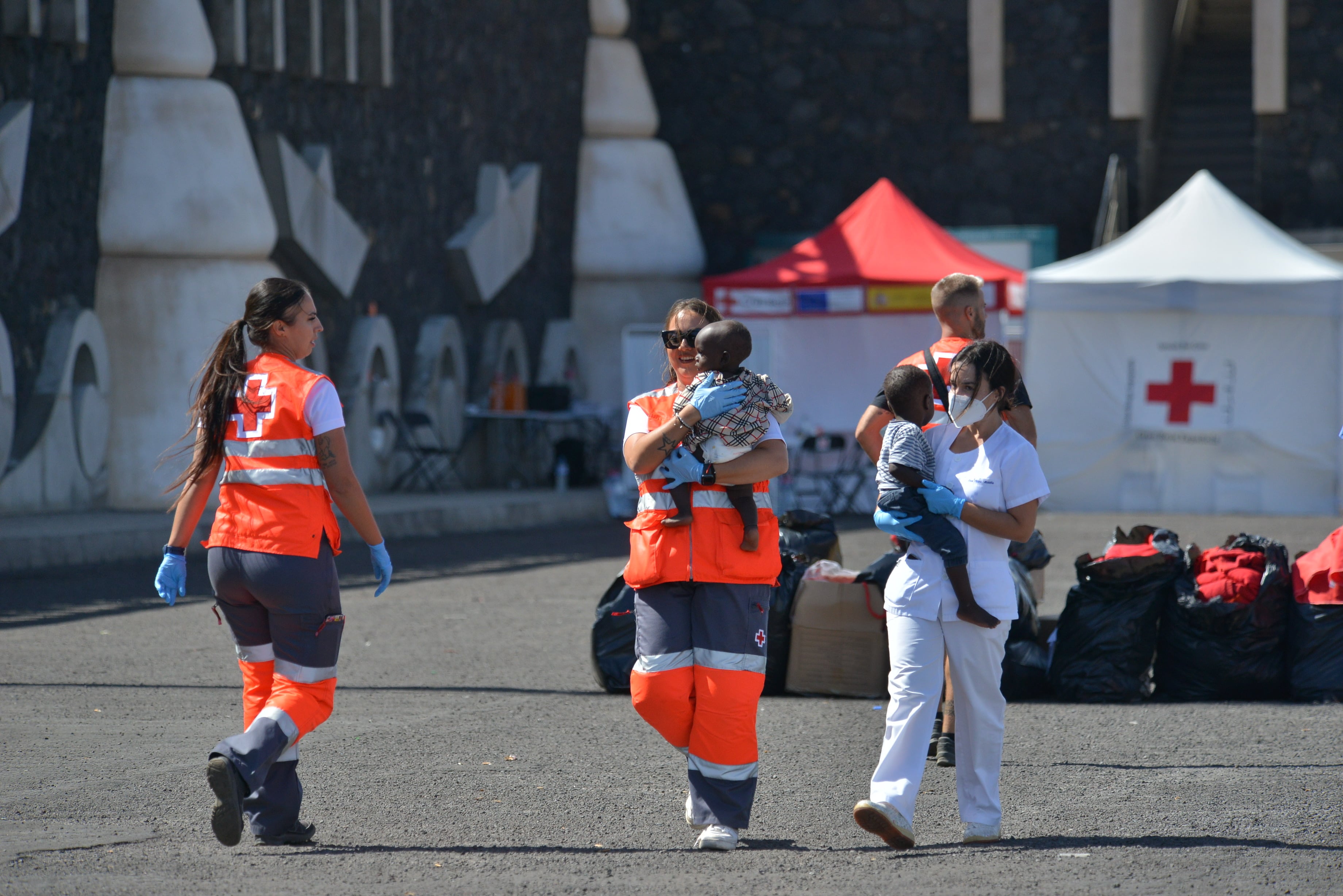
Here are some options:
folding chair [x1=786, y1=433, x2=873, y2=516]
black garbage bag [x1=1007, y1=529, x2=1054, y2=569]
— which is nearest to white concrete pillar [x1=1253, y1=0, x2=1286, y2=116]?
folding chair [x1=786, y1=433, x2=873, y2=516]

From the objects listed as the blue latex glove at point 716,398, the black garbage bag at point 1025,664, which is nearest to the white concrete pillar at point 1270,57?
the black garbage bag at point 1025,664

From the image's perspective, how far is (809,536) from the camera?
25.4ft

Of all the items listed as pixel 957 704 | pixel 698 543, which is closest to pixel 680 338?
pixel 698 543

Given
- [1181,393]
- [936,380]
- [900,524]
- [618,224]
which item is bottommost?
[900,524]

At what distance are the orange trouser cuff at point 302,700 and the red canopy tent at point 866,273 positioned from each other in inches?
471

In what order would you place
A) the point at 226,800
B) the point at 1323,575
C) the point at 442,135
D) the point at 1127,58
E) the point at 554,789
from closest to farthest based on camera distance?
the point at 226,800, the point at 554,789, the point at 1323,575, the point at 442,135, the point at 1127,58

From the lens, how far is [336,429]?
4762 millimetres

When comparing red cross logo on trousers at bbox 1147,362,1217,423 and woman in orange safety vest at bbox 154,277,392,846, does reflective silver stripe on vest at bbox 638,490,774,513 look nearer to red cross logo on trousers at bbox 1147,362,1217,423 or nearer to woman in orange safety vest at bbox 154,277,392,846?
woman in orange safety vest at bbox 154,277,392,846

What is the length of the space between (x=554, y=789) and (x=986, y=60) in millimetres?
17498

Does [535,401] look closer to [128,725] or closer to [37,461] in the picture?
[37,461]

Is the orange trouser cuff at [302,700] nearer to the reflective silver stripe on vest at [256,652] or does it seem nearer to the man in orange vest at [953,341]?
the reflective silver stripe on vest at [256,652]

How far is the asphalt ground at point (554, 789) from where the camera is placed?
14.4 ft

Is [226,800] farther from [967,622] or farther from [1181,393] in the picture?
[1181,393]

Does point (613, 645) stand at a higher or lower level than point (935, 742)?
higher
